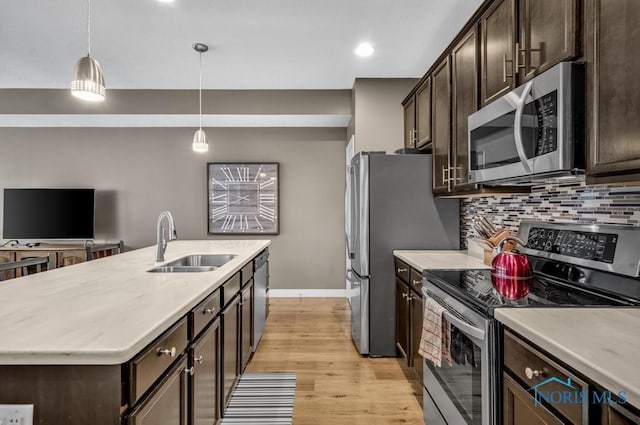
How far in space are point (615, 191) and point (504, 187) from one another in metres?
0.65

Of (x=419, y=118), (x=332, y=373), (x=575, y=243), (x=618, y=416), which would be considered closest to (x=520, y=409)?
Answer: (x=618, y=416)

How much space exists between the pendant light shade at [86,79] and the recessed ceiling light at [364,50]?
2230 mm

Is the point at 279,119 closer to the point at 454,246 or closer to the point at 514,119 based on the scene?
the point at 454,246

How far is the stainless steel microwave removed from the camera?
1311mm

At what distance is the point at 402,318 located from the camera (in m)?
2.66

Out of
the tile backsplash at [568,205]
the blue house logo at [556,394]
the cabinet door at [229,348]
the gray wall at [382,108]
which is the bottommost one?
the cabinet door at [229,348]

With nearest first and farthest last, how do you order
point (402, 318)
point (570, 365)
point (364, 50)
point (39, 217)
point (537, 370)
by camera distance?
1. point (570, 365)
2. point (537, 370)
3. point (402, 318)
4. point (364, 50)
5. point (39, 217)

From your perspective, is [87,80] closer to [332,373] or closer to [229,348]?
[229,348]

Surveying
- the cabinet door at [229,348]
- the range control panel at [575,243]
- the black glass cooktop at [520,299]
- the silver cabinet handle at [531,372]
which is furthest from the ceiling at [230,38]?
the silver cabinet handle at [531,372]

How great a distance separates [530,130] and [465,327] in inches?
34.4

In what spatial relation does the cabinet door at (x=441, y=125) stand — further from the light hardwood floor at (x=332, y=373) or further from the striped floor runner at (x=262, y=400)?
the striped floor runner at (x=262, y=400)

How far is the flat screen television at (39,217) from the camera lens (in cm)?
483

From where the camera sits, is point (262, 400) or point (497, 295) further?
point (262, 400)

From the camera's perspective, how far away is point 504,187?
2139 millimetres
